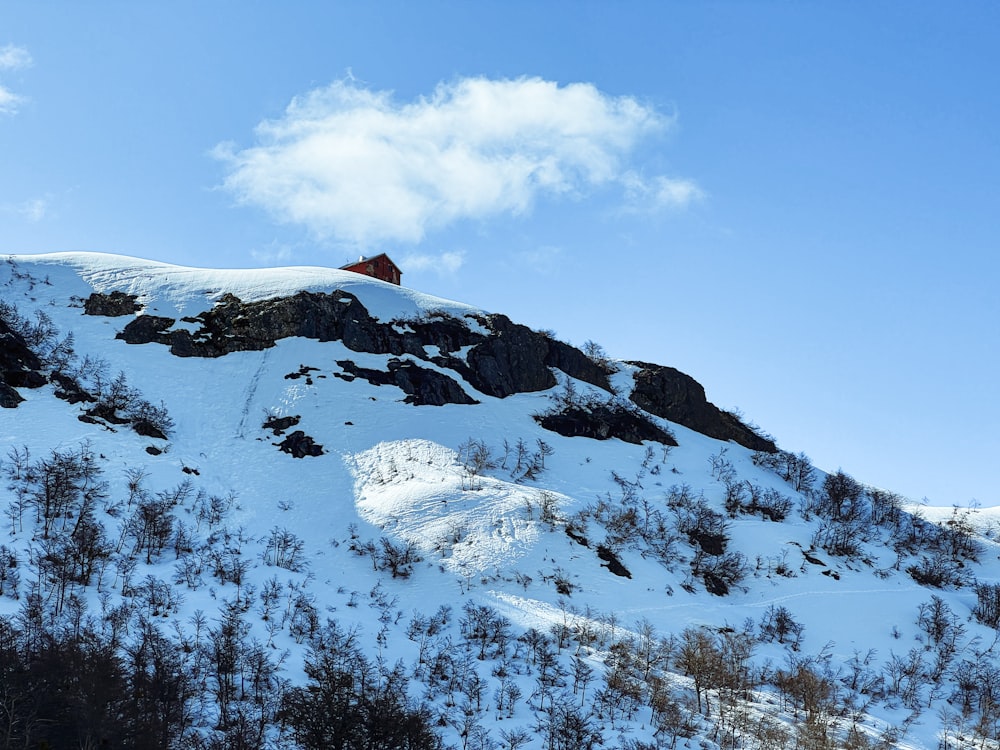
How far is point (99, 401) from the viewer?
161 ft

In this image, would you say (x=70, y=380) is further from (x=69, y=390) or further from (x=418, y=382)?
(x=418, y=382)

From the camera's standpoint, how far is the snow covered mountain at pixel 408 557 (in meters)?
25.1

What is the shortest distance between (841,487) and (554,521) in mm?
38413

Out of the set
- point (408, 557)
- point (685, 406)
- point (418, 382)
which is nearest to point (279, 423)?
point (418, 382)

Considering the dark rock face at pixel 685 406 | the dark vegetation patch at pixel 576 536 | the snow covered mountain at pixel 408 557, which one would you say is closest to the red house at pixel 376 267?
the snow covered mountain at pixel 408 557

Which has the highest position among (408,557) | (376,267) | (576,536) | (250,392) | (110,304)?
(376,267)

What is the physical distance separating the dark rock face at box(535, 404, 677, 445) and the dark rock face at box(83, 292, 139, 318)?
147 ft

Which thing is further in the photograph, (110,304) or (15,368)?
(110,304)

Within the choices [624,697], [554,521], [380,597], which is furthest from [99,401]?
[624,697]

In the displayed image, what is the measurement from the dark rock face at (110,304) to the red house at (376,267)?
33.2 m

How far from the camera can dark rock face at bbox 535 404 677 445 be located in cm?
6450

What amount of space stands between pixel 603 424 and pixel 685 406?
16.7 meters

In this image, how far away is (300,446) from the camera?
166 feet

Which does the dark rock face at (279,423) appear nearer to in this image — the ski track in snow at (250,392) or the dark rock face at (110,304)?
the ski track in snow at (250,392)
